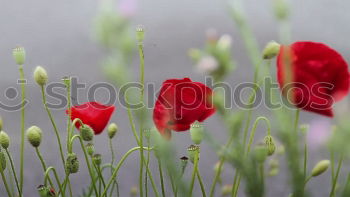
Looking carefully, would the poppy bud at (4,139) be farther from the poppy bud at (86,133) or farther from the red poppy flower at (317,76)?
the red poppy flower at (317,76)

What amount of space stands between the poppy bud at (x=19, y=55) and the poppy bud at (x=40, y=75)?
0.02 metres

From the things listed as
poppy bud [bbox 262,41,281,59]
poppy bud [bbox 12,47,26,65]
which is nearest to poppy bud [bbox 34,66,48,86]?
poppy bud [bbox 12,47,26,65]

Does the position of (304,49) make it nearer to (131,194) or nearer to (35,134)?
(35,134)

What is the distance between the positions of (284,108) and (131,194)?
50 centimetres

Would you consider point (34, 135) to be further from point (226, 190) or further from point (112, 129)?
point (226, 190)

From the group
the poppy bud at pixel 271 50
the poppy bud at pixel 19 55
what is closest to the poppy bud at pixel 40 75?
the poppy bud at pixel 19 55

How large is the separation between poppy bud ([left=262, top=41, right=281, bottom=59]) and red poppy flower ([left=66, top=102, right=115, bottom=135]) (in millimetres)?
201

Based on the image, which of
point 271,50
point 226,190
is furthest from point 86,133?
point 226,190

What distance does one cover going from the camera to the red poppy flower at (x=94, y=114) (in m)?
0.45

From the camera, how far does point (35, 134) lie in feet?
1.30

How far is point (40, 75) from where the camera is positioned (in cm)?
43

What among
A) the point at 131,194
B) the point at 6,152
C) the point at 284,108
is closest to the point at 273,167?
the point at 131,194

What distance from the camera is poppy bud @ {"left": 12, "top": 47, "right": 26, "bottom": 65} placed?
0.41 meters

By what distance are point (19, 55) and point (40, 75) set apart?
24 mm
